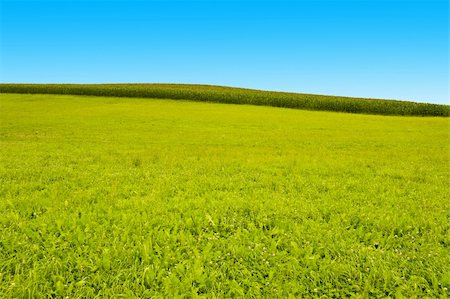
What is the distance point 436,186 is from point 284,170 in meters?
3.54

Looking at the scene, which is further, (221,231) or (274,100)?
(274,100)

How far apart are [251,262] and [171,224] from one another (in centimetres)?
148

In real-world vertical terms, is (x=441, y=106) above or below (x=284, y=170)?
above

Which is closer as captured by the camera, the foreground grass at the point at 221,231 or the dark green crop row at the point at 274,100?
the foreground grass at the point at 221,231

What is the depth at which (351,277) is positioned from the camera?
12.5 feet

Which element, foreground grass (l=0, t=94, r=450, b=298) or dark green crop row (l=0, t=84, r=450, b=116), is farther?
dark green crop row (l=0, t=84, r=450, b=116)

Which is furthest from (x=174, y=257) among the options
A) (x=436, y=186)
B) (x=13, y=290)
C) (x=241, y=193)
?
(x=436, y=186)

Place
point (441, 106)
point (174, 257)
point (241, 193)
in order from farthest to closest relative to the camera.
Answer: point (441, 106) → point (241, 193) → point (174, 257)

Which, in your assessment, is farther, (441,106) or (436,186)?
(441,106)

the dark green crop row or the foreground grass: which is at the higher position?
the dark green crop row

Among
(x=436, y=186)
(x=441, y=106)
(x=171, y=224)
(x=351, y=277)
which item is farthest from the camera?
(x=441, y=106)

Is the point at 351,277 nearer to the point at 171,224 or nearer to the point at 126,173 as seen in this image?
the point at 171,224

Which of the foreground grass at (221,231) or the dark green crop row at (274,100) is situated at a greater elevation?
the dark green crop row at (274,100)

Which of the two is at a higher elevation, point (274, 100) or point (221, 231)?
point (274, 100)
